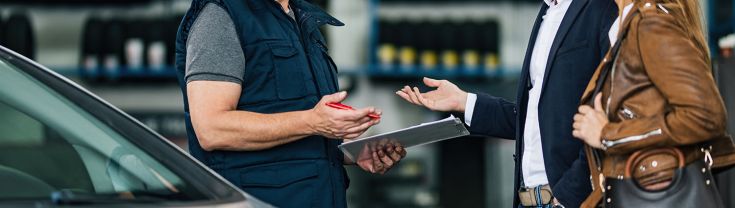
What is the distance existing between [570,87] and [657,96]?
10.4 inches

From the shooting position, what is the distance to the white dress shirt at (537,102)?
110 inches

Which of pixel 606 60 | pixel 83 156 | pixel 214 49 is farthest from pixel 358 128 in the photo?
pixel 83 156

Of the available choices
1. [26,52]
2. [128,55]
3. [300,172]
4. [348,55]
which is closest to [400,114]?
[348,55]

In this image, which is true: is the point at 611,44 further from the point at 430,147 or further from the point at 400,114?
the point at 400,114

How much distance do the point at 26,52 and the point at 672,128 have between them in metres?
5.81

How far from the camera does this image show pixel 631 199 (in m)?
2.51

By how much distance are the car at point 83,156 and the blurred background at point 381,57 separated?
464 cm

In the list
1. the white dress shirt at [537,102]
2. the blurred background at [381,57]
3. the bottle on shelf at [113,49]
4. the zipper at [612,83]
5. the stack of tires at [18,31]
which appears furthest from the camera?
the bottle on shelf at [113,49]

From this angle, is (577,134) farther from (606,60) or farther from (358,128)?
(358,128)

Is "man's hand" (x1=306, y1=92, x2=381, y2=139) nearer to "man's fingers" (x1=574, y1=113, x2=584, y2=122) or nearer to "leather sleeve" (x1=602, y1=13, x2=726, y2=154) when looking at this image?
"man's fingers" (x1=574, y1=113, x2=584, y2=122)

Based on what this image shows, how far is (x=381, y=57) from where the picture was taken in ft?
25.3

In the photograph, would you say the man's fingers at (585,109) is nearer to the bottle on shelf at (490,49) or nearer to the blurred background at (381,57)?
the blurred background at (381,57)

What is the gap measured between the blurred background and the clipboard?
3856 millimetres

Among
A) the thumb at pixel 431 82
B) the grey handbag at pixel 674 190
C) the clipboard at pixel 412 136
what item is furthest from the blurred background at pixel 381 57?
the grey handbag at pixel 674 190
